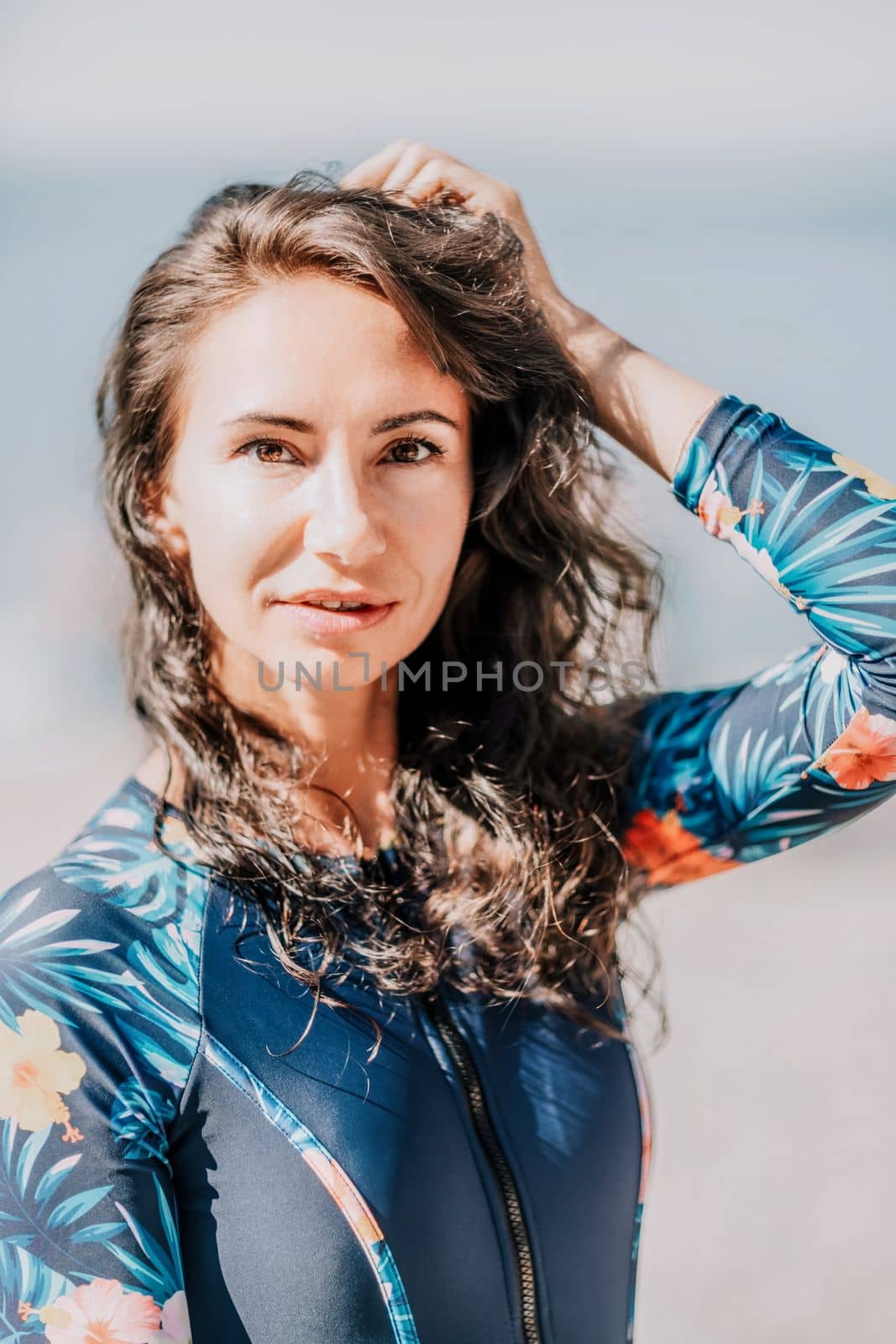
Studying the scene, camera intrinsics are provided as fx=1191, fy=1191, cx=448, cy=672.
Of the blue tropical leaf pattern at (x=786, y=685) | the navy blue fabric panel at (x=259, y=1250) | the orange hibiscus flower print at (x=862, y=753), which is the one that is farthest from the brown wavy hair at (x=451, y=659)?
the orange hibiscus flower print at (x=862, y=753)

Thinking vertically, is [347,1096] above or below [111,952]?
below

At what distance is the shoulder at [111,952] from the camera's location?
4.18ft

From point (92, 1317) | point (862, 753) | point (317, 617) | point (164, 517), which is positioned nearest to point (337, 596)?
point (317, 617)

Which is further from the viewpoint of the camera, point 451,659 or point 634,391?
point 451,659

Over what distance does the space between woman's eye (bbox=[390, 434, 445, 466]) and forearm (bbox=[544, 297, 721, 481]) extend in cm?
27

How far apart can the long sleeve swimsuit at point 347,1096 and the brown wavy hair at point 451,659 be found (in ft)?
0.20

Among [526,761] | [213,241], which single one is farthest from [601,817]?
[213,241]

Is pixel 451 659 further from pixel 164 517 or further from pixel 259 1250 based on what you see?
pixel 259 1250

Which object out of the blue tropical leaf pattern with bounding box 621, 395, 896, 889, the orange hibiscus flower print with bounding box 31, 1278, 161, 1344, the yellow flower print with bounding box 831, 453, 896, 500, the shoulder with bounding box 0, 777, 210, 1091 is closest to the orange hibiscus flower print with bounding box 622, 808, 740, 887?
the blue tropical leaf pattern with bounding box 621, 395, 896, 889

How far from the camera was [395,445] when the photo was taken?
150 centimetres

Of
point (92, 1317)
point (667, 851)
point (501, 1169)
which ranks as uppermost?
point (667, 851)

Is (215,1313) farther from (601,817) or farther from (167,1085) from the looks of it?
(601,817)

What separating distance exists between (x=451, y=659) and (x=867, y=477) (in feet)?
2.24

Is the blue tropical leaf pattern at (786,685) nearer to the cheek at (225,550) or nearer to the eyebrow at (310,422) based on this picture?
the eyebrow at (310,422)
